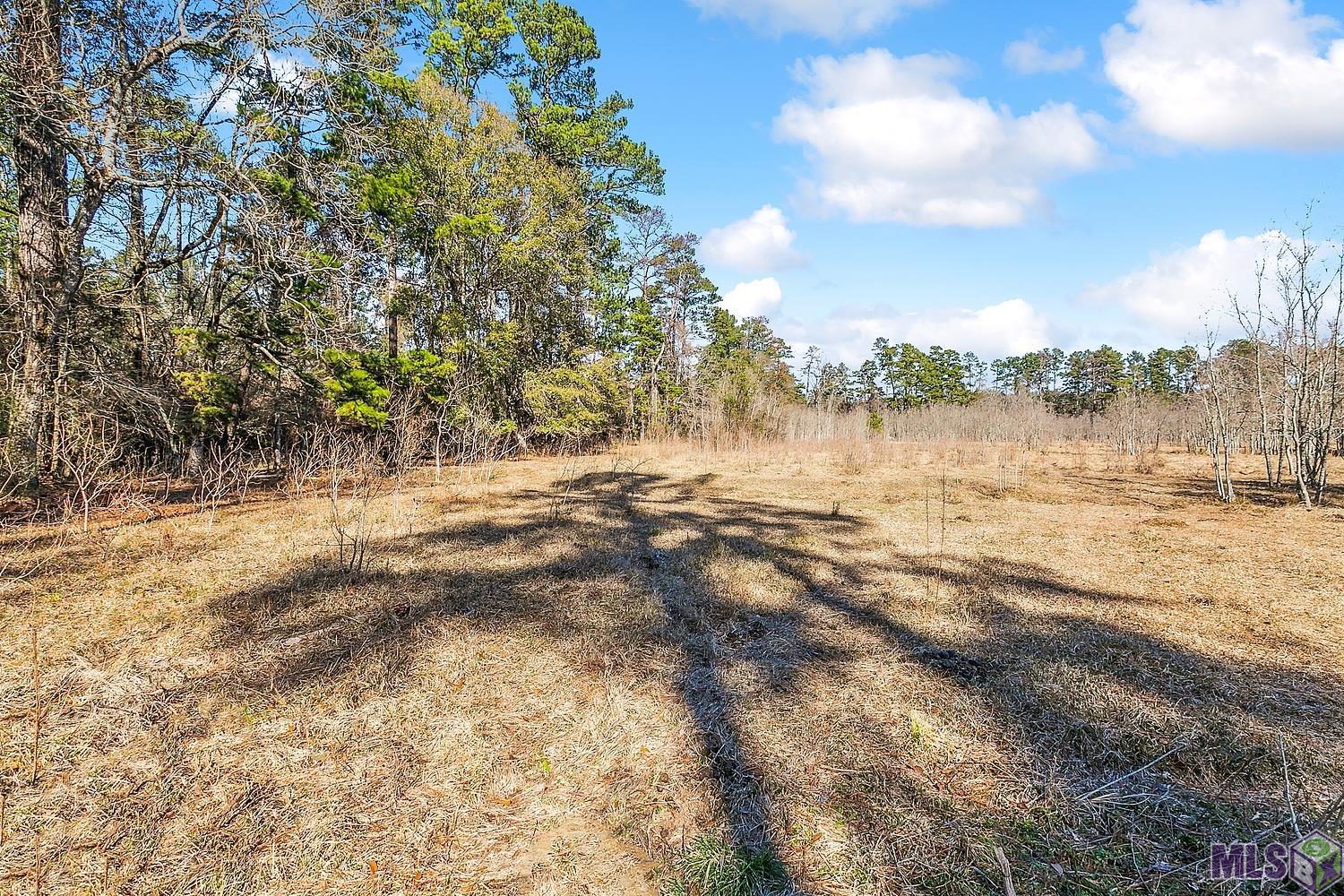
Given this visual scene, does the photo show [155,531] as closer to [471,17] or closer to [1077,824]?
[1077,824]

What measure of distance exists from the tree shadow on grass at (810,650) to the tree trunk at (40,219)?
12.4 feet

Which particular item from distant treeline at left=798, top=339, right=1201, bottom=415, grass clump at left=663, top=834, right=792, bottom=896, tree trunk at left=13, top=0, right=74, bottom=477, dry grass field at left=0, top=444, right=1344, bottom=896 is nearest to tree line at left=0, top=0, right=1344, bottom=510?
tree trunk at left=13, top=0, right=74, bottom=477

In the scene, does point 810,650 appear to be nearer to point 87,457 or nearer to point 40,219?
point 87,457

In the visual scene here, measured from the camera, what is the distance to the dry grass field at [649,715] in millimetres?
1866

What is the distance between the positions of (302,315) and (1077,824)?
989 centimetres

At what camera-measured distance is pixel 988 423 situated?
85.2ft

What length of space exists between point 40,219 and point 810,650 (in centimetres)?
856

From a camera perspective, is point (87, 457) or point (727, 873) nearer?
point (727, 873)

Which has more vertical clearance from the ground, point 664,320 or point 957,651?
point 664,320

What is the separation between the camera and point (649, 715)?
2.77 metres

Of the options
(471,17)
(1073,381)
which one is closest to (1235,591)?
(471,17)

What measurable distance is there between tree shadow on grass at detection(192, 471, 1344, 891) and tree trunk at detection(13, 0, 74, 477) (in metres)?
3.78

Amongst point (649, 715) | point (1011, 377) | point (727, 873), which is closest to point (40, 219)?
point (649, 715)

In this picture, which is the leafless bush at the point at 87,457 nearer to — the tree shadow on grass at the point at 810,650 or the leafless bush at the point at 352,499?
the leafless bush at the point at 352,499
